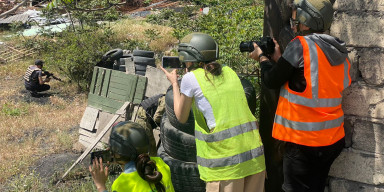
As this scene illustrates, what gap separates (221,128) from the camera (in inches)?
114

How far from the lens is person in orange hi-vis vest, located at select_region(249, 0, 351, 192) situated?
2721 mm

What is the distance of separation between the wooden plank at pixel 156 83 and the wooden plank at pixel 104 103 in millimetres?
574

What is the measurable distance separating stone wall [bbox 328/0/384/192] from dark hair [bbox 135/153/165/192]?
152 cm

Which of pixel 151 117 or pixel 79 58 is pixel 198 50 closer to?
pixel 151 117

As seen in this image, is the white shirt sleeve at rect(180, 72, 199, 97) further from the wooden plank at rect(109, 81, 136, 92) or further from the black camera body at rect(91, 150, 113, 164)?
the wooden plank at rect(109, 81, 136, 92)

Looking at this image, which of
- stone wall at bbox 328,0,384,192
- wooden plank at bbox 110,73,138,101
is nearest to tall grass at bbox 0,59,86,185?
wooden plank at bbox 110,73,138,101

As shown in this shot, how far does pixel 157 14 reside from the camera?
919 inches

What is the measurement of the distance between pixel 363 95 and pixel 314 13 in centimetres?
82

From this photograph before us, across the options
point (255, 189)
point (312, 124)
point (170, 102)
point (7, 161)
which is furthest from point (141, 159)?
point (7, 161)

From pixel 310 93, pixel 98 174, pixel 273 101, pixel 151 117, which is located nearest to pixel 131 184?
pixel 98 174

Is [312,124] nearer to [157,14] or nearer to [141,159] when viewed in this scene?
[141,159]

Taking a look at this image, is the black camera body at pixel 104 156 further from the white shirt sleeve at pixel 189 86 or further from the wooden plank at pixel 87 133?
the wooden plank at pixel 87 133

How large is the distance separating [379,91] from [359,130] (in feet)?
1.09

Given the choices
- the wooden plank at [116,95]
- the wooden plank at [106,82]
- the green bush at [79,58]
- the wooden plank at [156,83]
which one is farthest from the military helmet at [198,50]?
the green bush at [79,58]
